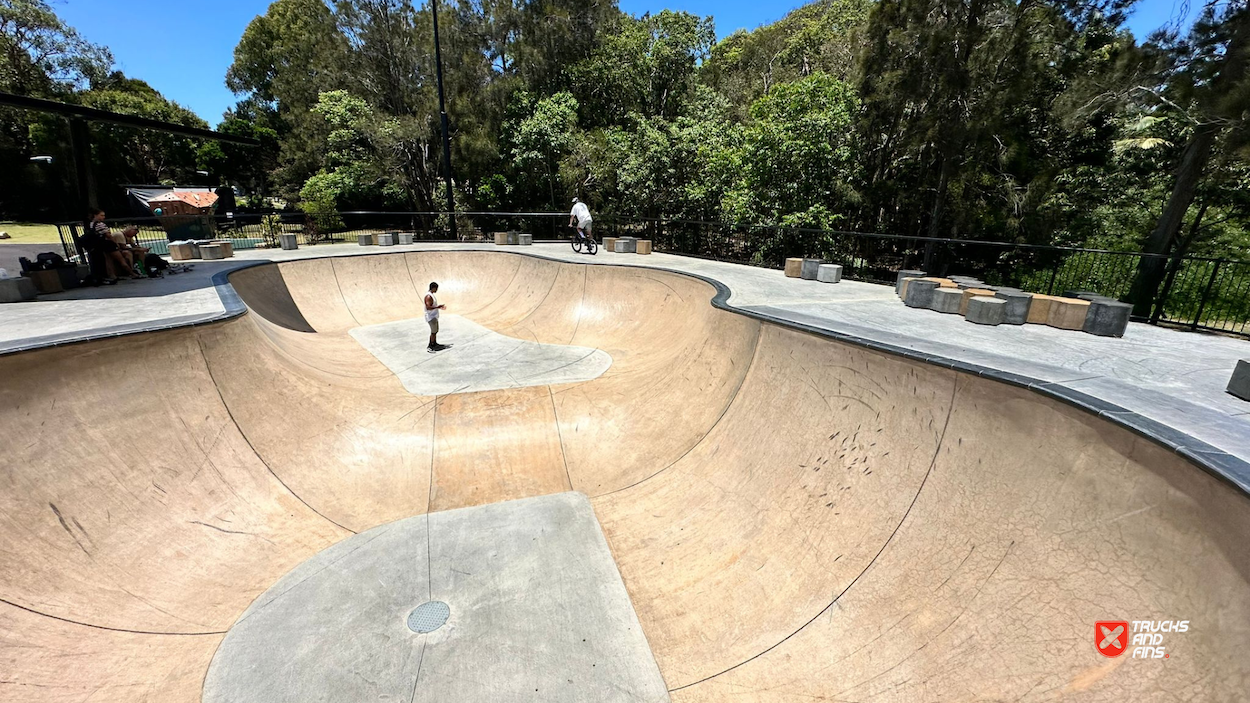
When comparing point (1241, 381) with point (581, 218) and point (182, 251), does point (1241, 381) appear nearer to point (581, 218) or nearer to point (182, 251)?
point (581, 218)

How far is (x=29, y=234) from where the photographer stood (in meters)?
26.7

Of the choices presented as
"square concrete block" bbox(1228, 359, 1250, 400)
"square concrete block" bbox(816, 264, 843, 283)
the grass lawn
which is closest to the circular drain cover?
"square concrete block" bbox(1228, 359, 1250, 400)

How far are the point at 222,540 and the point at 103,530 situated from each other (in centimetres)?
92

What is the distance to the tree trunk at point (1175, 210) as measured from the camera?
1155cm

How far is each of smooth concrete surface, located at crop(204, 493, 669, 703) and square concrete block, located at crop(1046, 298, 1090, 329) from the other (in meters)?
7.27

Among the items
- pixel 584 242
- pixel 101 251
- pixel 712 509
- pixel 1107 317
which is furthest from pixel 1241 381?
pixel 101 251

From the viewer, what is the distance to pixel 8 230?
1100 inches

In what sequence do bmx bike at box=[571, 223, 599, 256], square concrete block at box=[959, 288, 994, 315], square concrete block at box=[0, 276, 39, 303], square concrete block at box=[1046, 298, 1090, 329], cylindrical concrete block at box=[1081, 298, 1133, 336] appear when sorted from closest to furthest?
cylindrical concrete block at box=[1081, 298, 1133, 336] < square concrete block at box=[1046, 298, 1090, 329] < square concrete block at box=[959, 288, 994, 315] < square concrete block at box=[0, 276, 39, 303] < bmx bike at box=[571, 223, 599, 256]

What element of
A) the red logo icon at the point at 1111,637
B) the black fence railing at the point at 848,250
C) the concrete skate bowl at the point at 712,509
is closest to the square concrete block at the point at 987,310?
the concrete skate bowl at the point at 712,509

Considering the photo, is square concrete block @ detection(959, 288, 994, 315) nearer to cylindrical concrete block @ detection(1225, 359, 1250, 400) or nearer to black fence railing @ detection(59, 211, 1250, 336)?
cylindrical concrete block @ detection(1225, 359, 1250, 400)

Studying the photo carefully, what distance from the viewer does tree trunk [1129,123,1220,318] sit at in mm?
11547

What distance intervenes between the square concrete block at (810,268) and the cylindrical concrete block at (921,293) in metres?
3.31

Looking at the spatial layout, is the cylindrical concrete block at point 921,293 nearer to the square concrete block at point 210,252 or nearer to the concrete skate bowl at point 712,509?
the concrete skate bowl at point 712,509

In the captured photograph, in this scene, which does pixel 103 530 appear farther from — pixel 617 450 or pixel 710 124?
pixel 710 124
